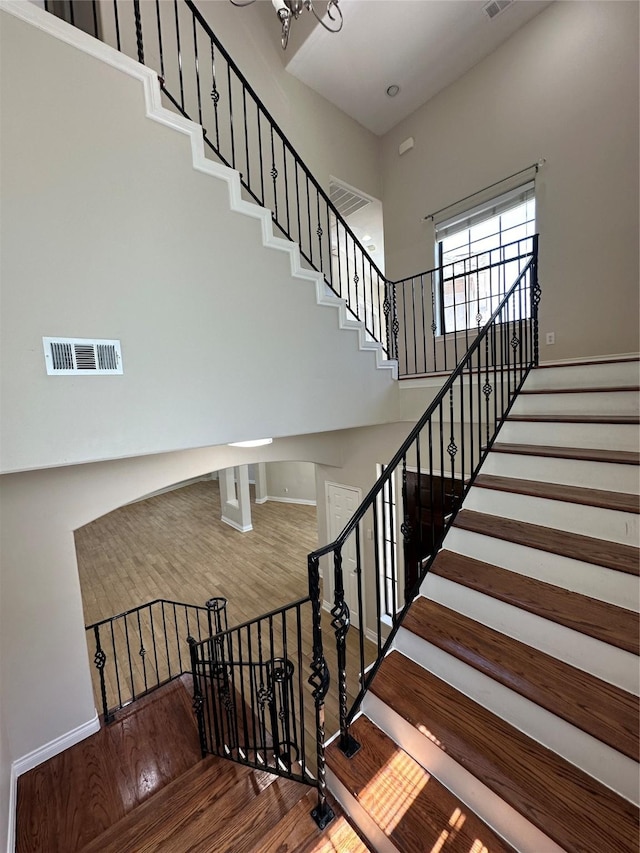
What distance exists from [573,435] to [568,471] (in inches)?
14.1

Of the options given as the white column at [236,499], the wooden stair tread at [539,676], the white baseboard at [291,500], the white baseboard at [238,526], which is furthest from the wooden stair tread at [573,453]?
the white baseboard at [291,500]

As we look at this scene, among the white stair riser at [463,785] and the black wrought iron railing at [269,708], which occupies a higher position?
the white stair riser at [463,785]

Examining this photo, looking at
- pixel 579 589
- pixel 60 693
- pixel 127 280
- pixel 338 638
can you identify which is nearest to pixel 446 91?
pixel 127 280

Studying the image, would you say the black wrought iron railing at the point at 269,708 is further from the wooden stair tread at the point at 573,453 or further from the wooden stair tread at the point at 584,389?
A: the wooden stair tread at the point at 584,389

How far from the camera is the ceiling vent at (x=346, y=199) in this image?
516 cm

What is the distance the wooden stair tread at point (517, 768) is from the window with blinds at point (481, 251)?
3.63m

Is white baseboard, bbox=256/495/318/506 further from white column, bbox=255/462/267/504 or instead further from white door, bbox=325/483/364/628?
white door, bbox=325/483/364/628

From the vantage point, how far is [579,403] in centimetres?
255

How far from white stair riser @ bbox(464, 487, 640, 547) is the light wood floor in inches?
115

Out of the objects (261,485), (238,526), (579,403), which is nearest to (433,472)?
(579,403)

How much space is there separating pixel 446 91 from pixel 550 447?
15.9 feet

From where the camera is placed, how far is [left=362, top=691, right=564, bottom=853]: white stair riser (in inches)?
44.9

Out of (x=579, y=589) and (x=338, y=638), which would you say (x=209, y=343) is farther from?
(x=579, y=589)

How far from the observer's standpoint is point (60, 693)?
2752mm
